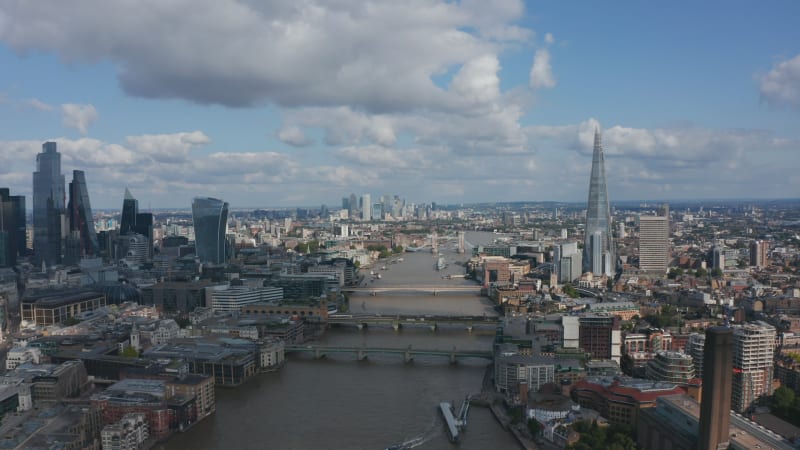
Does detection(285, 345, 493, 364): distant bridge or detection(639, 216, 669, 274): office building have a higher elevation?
detection(639, 216, 669, 274): office building

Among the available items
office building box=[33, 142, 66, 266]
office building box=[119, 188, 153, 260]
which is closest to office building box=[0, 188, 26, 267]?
office building box=[33, 142, 66, 266]

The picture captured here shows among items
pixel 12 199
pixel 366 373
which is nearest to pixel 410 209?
pixel 12 199

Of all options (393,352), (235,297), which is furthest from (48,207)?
(393,352)

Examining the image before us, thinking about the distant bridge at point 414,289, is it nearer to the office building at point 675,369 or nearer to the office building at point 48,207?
the office building at point 675,369

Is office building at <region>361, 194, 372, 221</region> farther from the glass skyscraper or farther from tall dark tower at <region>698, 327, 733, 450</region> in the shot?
tall dark tower at <region>698, 327, 733, 450</region>

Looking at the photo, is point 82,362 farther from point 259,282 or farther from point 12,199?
point 12,199

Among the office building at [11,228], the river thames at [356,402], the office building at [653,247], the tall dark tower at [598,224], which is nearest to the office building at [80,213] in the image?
the office building at [11,228]

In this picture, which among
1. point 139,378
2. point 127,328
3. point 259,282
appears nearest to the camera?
point 139,378
